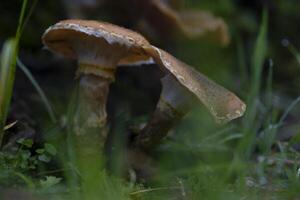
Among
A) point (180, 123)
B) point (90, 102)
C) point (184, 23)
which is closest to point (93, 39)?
point (90, 102)

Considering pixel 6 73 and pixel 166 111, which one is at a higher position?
pixel 6 73

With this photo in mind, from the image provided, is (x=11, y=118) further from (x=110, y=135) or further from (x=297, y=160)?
(x=297, y=160)

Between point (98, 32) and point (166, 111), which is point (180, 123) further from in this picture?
point (98, 32)

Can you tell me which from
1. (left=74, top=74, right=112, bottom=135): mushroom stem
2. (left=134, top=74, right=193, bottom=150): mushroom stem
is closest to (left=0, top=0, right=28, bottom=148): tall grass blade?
(left=74, top=74, right=112, bottom=135): mushroom stem

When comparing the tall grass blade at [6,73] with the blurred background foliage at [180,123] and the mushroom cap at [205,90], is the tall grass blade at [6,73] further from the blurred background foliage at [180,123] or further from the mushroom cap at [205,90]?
the mushroom cap at [205,90]

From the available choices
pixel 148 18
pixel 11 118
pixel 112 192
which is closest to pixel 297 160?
pixel 112 192

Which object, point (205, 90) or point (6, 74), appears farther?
point (205, 90)
